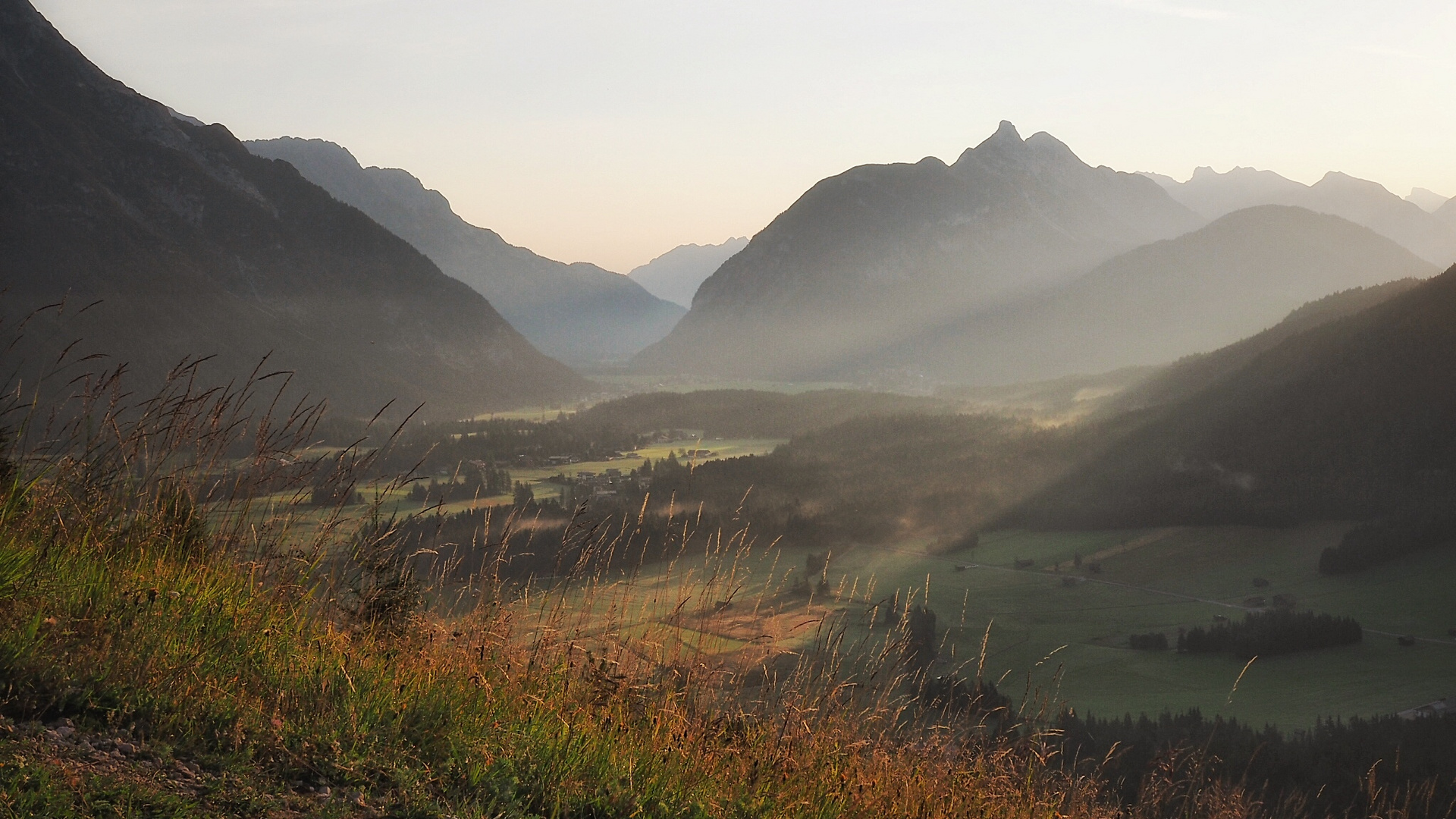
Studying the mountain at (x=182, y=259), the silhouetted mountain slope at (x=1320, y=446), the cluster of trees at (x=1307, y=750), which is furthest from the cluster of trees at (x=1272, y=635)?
the mountain at (x=182, y=259)

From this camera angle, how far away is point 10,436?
22.3 feet

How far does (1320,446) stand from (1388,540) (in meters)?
26.1

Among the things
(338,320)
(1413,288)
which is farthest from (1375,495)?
(338,320)

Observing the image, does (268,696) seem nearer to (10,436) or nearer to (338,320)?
(10,436)

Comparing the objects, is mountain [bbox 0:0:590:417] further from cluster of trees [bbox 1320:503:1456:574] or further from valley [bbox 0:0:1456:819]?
cluster of trees [bbox 1320:503:1456:574]

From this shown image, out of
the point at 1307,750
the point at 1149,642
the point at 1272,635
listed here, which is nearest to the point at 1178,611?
the point at 1272,635

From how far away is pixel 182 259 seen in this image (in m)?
155

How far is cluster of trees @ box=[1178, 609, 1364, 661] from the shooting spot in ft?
193

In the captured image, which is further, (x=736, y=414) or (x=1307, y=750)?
(x=736, y=414)

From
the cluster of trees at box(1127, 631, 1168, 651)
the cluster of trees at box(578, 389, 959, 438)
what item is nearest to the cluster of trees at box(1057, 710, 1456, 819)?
the cluster of trees at box(1127, 631, 1168, 651)

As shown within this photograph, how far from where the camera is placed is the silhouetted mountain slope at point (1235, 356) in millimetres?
138250

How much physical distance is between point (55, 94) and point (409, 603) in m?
197

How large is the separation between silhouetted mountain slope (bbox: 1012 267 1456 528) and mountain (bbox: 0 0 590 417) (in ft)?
338

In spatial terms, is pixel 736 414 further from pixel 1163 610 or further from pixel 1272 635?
pixel 1272 635
